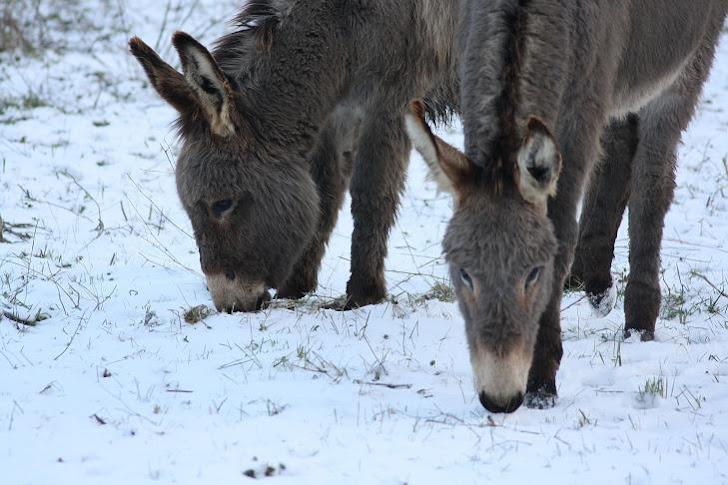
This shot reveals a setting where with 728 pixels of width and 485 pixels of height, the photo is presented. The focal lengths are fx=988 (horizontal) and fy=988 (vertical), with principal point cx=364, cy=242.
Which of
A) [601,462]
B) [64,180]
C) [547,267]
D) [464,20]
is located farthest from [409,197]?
[601,462]

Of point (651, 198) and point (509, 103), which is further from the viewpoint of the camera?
point (651, 198)

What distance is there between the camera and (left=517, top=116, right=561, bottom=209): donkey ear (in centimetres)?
367

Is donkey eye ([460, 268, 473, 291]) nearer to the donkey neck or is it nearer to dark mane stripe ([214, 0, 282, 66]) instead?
the donkey neck

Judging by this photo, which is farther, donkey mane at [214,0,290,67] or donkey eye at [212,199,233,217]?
donkey mane at [214,0,290,67]

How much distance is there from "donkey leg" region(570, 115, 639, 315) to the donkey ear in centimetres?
245

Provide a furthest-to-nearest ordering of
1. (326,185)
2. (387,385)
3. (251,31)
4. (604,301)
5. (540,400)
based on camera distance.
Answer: (326,185), (604,301), (251,31), (387,385), (540,400)

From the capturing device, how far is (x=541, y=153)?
12.3 feet

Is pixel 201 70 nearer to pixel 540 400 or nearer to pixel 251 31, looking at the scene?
pixel 251 31

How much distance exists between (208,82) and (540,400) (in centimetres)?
238

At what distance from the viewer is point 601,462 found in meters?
3.64

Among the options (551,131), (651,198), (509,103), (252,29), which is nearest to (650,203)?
(651,198)

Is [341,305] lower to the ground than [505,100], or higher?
lower

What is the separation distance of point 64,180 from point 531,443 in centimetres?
543

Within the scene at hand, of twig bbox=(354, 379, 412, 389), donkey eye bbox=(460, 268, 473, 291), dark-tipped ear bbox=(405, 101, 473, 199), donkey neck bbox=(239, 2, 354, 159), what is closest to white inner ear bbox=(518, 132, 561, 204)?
dark-tipped ear bbox=(405, 101, 473, 199)
